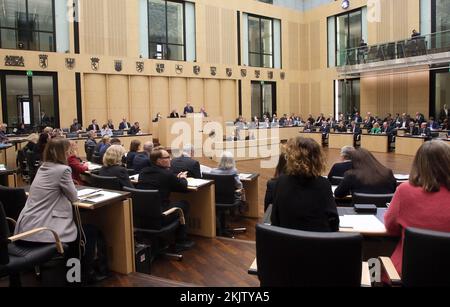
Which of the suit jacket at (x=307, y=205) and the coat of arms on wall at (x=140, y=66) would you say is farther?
the coat of arms on wall at (x=140, y=66)

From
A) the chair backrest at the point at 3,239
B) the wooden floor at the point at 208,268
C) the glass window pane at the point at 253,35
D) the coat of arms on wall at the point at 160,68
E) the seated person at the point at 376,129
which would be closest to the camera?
the chair backrest at the point at 3,239

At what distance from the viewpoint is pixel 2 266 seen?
2684mm

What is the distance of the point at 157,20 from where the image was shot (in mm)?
18391

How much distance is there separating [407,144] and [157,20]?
11.8m

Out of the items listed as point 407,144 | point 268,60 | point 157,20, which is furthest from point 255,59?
point 407,144

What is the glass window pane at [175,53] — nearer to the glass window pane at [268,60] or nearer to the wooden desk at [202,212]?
the glass window pane at [268,60]

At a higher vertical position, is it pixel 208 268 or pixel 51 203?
pixel 51 203

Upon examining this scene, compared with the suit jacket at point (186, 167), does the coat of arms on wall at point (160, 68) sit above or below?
above

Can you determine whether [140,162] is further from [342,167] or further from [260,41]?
[260,41]

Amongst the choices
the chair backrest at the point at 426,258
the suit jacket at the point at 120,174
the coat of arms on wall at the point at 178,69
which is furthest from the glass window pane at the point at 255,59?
the chair backrest at the point at 426,258

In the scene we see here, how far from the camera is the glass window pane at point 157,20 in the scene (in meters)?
18.2

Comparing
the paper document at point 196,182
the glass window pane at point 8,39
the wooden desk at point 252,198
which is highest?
the glass window pane at point 8,39

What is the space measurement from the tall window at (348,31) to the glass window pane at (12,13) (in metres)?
14.2
